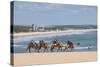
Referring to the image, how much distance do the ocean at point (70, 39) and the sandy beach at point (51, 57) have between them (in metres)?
0.06

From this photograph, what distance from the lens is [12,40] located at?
2.57 metres

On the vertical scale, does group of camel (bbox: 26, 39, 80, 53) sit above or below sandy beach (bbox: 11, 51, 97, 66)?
above

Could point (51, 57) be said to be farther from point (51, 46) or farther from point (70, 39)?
point (70, 39)

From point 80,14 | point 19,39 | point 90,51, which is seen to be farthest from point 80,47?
point 19,39

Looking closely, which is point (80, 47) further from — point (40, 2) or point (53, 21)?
point (40, 2)

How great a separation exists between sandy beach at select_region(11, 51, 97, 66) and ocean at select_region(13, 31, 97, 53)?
6 centimetres

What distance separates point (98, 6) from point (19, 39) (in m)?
1.10

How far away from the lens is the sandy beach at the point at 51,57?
2.61 meters

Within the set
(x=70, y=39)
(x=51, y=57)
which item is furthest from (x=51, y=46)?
(x=70, y=39)

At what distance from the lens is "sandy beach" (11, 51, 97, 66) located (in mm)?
2612

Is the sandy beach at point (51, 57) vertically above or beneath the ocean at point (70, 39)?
beneath

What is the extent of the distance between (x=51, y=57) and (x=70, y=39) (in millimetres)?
321

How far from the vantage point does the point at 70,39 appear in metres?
2.83

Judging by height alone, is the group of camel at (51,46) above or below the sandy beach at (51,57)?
above
